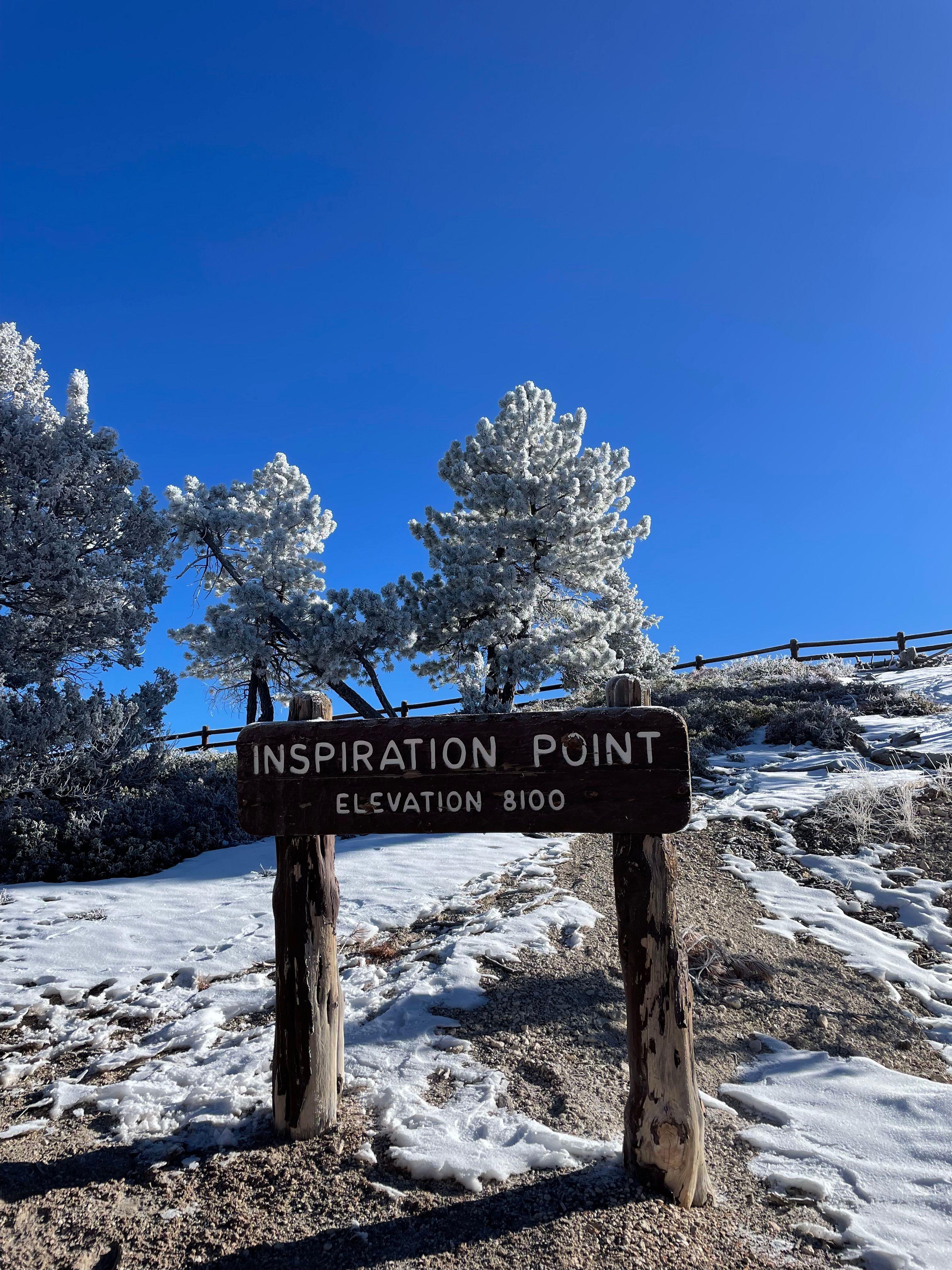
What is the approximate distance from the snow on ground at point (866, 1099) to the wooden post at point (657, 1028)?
621 mm

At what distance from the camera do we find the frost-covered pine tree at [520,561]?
15.0 meters

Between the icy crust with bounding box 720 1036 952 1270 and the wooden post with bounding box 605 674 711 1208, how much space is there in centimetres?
59

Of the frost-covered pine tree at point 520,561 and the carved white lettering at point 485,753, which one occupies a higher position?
the frost-covered pine tree at point 520,561

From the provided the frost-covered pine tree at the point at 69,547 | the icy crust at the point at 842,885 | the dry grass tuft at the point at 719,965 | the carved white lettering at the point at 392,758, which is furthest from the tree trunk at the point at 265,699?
the carved white lettering at the point at 392,758

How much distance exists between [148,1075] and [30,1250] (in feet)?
4.81

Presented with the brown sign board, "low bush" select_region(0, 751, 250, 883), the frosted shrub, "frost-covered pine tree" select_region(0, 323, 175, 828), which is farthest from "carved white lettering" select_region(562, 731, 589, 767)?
"frost-covered pine tree" select_region(0, 323, 175, 828)

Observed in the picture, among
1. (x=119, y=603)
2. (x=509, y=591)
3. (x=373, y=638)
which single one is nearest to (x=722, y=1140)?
(x=509, y=591)

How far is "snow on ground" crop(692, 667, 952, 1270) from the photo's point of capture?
11.3 feet

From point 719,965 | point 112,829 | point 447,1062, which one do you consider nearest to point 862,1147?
point 719,965

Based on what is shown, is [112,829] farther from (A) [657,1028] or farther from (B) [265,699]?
(A) [657,1028]

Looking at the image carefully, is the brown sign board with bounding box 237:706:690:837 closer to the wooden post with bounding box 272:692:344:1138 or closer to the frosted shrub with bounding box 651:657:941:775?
the wooden post with bounding box 272:692:344:1138

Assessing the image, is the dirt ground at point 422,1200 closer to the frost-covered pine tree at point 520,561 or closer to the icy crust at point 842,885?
the icy crust at point 842,885

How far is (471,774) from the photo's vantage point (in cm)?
379

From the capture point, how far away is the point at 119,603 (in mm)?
14352
